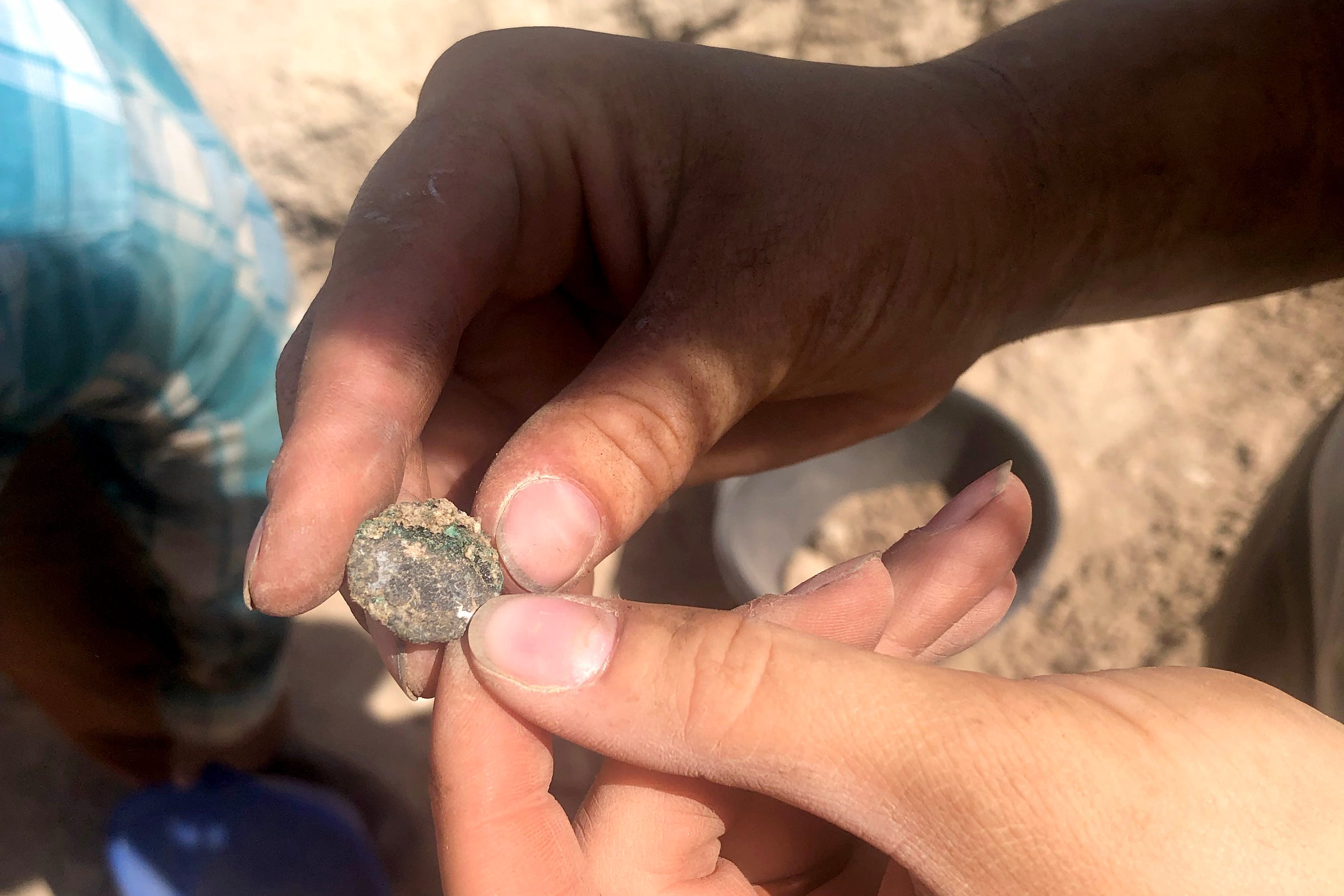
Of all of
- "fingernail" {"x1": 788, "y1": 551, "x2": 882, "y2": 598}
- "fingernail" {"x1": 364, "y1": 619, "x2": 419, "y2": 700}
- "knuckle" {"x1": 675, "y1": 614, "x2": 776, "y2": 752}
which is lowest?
"fingernail" {"x1": 364, "y1": 619, "x2": 419, "y2": 700}

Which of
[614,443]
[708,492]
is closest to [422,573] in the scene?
[614,443]

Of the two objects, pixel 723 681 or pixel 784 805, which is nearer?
pixel 723 681

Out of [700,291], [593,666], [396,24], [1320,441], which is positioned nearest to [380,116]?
[396,24]

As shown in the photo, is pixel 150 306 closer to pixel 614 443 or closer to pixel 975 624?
pixel 614 443

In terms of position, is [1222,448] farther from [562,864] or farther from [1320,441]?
[562,864]

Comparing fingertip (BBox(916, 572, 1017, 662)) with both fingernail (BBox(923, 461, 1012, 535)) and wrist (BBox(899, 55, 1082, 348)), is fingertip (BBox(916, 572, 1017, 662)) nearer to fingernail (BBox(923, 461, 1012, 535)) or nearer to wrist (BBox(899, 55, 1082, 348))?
fingernail (BBox(923, 461, 1012, 535))

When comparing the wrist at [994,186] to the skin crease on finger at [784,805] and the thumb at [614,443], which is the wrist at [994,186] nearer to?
the skin crease on finger at [784,805]

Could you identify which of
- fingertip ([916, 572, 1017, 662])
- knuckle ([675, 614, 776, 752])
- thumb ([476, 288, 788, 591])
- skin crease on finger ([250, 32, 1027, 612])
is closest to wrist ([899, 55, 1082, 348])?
skin crease on finger ([250, 32, 1027, 612])
